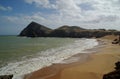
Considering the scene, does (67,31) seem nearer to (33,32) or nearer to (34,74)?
(33,32)

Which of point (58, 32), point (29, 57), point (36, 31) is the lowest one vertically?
point (29, 57)

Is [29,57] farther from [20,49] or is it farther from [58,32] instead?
[58,32]

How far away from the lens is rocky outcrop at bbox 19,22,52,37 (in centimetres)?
15625

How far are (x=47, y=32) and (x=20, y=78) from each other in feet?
472

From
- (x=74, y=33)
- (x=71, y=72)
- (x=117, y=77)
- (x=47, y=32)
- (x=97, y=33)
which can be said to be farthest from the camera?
(x=47, y=32)

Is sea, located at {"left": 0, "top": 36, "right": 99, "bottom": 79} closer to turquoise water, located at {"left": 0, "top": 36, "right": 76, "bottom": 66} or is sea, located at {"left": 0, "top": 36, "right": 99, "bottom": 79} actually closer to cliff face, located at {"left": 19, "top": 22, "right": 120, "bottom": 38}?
turquoise water, located at {"left": 0, "top": 36, "right": 76, "bottom": 66}

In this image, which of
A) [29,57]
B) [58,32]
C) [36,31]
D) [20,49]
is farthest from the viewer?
[36,31]

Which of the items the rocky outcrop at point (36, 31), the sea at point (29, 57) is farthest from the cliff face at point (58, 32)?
the sea at point (29, 57)

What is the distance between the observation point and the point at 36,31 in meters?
162

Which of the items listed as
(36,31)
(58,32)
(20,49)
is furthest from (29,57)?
(36,31)

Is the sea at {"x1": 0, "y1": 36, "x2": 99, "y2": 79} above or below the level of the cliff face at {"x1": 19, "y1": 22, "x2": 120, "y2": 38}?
below

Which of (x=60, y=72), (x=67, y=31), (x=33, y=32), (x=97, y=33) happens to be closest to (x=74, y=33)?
(x=67, y=31)

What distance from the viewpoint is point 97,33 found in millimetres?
128750

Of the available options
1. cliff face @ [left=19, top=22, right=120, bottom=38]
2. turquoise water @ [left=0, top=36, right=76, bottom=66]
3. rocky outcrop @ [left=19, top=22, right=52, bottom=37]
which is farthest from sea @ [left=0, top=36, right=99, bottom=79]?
rocky outcrop @ [left=19, top=22, right=52, bottom=37]
